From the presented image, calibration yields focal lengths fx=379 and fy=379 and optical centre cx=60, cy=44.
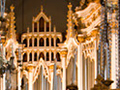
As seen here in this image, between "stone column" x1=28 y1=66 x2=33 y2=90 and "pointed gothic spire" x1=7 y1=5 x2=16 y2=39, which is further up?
"pointed gothic spire" x1=7 y1=5 x2=16 y2=39

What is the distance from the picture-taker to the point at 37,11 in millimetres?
18000

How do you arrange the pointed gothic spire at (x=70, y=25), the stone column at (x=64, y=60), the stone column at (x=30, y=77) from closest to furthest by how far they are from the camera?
the pointed gothic spire at (x=70, y=25) → the stone column at (x=64, y=60) → the stone column at (x=30, y=77)

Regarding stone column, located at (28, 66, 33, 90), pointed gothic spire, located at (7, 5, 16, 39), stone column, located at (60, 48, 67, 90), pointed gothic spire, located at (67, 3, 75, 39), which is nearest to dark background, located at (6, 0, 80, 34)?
pointed gothic spire, located at (7, 5, 16, 39)

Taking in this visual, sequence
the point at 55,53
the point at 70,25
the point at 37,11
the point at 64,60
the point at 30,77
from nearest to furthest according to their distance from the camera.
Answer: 1. the point at 70,25
2. the point at 64,60
3. the point at 30,77
4. the point at 55,53
5. the point at 37,11

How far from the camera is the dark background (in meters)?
17.5

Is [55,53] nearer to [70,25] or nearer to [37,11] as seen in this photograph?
[70,25]

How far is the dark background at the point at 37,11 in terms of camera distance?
17500 millimetres

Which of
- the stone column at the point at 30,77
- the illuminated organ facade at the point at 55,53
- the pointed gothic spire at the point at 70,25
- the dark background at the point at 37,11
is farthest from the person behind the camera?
the dark background at the point at 37,11

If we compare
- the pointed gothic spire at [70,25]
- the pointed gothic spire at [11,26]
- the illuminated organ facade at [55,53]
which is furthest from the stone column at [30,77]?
the pointed gothic spire at [70,25]

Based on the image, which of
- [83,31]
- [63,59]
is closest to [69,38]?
[63,59]

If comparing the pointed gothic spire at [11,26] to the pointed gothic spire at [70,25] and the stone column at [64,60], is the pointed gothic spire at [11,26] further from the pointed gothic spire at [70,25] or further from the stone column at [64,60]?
the pointed gothic spire at [70,25]

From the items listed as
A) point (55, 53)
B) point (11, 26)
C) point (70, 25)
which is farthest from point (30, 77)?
point (70, 25)

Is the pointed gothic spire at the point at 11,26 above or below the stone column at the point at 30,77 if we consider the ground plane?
above

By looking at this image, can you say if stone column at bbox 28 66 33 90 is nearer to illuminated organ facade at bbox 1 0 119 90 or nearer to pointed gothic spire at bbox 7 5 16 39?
illuminated organ facade at bbox 1 0 119 90
